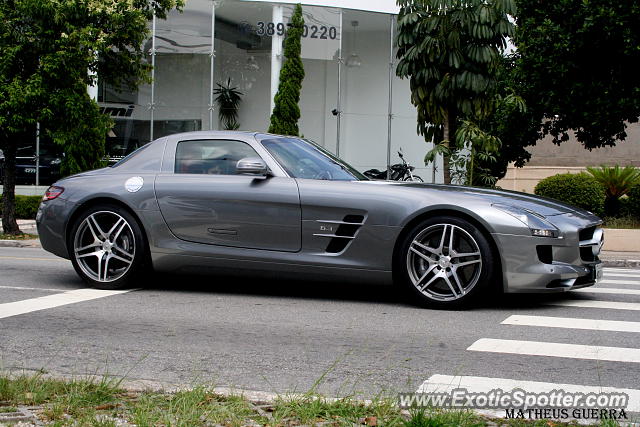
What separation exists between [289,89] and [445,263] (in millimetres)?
18626

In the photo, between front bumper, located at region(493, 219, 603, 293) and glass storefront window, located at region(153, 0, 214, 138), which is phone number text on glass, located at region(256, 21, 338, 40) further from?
front bumper, located at region(493, 219, 603, 293)

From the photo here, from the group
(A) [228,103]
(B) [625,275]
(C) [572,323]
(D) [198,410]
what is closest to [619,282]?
(B) [625,275]

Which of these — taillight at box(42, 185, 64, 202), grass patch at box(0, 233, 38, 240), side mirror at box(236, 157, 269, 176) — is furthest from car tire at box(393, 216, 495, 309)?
grass patch at box(0, 233, 38, 240)

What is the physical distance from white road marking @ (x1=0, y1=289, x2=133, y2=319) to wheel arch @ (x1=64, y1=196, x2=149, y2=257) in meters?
0.50

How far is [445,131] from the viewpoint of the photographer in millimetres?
17203

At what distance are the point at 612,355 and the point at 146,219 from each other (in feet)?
14.4

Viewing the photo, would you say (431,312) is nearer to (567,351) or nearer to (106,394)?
(567,351)

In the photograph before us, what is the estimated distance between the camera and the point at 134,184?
322 inches

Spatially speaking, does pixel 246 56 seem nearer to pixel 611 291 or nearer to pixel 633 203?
pixel 633 203

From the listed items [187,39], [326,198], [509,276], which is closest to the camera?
[509,276]

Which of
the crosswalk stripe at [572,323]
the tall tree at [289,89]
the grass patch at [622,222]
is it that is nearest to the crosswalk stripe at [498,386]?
the crosswalk stripe at [572,323]

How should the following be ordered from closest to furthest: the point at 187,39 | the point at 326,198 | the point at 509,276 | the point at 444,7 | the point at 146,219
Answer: the point at 509,276, the point at 326,198, the point at 146,219, the point at 444,7, the point at 187,39

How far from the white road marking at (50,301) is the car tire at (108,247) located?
15 centimetres

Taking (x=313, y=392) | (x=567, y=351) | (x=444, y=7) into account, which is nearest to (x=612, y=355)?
(x=567, y=351)
